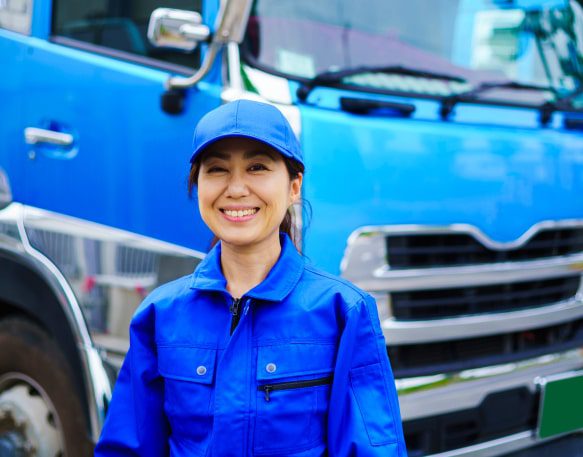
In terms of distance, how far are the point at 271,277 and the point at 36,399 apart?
167 centimetres

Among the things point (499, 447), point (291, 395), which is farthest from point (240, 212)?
point (499, 447)

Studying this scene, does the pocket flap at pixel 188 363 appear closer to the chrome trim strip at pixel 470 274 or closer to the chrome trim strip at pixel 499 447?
the chrome trim strip at pixel 470 274

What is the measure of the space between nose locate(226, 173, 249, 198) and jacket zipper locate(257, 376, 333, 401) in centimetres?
37

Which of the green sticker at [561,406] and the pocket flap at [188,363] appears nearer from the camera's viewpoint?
the pocket flap at [188,363]

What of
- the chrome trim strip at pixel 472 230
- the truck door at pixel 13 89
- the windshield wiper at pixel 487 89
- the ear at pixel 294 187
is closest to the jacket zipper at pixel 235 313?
the ear at pixel 294 187

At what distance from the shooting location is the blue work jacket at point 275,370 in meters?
1.42

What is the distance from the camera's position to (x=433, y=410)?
2.44 m

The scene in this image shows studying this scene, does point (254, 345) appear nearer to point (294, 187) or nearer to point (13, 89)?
point (294, 187)

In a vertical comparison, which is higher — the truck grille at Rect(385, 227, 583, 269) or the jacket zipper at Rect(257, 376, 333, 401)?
the truck grille at Rect(385, 227, 583, 269)

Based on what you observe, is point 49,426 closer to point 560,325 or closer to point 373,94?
point 373,94

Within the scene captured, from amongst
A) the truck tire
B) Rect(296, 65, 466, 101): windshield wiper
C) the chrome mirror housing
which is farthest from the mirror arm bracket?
the truck tire

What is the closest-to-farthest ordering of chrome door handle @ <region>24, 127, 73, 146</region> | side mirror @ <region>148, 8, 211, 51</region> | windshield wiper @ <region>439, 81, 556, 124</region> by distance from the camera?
side mirror @ <region>148, 8, 211, 51</region> → windshield wiper @ <region>439, 81, 556, 124</region> → chrome door handle @ <region>24, 127, 73, 146</region>

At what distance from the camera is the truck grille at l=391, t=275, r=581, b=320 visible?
7.94 feet

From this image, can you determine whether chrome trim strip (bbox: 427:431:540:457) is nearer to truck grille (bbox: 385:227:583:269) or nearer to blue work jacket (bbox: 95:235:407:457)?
truck grille (bbox: 385:227:583:269)
